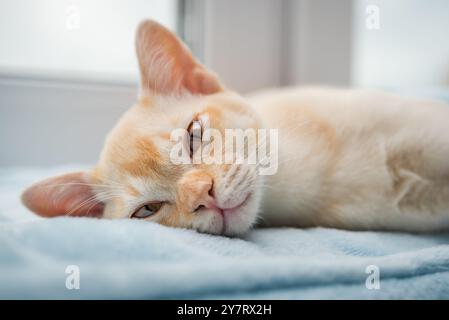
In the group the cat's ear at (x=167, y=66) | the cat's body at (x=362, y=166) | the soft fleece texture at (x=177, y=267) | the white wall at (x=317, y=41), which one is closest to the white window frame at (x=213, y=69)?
the white wall at (x=317, y=41)

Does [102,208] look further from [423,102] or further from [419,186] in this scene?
[423,102]

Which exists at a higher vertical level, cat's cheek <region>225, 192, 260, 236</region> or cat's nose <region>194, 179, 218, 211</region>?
cat's nose <region>194, 179, 218, 211</region>

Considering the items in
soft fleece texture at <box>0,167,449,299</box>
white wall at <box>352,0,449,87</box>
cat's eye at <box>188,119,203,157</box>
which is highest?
white wall at <box>352,0,449,87</box>

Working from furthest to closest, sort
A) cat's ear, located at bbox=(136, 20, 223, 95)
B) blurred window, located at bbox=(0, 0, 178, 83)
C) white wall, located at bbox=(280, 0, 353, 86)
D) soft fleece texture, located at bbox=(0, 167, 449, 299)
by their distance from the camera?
white wall, located at bbox=(280, 0, 353, 86) < blurred window, located at bbox=(0, 0, 178, 83) < cat's ear, located at bbox=(136, 20, 223, 95) < soft fleece texture, located at bbox=(0, 167, 449, 299)

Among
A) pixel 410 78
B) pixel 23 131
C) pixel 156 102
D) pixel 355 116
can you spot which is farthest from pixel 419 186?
pixel 23 131

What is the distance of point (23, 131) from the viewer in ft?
5.12

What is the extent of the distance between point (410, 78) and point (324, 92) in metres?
0.99

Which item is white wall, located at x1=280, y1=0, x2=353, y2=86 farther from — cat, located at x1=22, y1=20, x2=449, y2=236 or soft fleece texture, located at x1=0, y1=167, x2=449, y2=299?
soft fleece texture, located at x1=0, y1=167, x2=449, y2=299

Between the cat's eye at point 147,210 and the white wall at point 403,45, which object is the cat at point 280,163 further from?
the white wall at point 403,45

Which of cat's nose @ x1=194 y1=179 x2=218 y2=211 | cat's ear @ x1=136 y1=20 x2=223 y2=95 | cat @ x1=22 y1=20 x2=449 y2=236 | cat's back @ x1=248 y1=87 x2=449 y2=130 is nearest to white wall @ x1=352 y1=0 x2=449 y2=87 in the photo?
cat's back @ x1=248 y1=87 x2=449 y2=130

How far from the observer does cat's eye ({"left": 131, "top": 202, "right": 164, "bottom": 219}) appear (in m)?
0.70

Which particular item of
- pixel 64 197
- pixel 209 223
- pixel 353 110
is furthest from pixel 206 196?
pixel 353 110

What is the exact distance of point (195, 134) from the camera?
71cm

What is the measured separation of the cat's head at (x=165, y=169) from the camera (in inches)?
24.8
